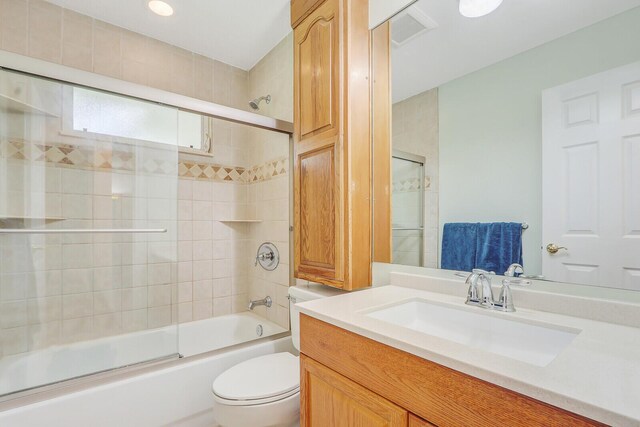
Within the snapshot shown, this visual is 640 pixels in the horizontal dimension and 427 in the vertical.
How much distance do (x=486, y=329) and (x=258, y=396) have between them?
2.97 feet

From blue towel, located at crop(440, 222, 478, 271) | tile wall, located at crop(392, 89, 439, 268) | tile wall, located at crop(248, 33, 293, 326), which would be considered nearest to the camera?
blue towel, located at crop(440, 222, 478, 271)

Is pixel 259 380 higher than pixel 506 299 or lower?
lower

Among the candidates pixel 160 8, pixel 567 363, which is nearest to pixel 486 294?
pixel 567 363

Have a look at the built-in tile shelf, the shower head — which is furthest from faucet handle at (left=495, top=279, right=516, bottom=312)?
the built-in tile shelf

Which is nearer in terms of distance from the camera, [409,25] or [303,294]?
[409,25]

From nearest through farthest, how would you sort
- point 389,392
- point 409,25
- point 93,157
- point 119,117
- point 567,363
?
point 567,363 → point 389,392 → point 409,25 → point 119,117 → point 93,157

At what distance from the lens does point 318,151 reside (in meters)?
1.44

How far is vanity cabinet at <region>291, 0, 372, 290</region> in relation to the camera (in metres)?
1.31

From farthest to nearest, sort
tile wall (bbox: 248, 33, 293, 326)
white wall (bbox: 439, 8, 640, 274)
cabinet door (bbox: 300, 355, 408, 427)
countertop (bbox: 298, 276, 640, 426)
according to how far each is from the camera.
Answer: tile wall (bbox: 248, 33, 293, 326), white wall (bbox: 439, 8, 640, 274), cabinet door (bbox: 300, 355, 408, 427), countertop (bbox: 298, 276, 640, 426)

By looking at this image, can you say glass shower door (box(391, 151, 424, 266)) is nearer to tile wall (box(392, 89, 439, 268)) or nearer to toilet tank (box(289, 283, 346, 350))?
tile wall (box(392, 89, 439, 268))

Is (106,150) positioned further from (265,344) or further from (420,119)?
(420,119)

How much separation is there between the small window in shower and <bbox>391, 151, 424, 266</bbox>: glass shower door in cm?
130

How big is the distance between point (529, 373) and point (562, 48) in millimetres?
967

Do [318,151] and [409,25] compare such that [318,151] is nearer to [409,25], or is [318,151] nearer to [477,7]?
[409,25]
